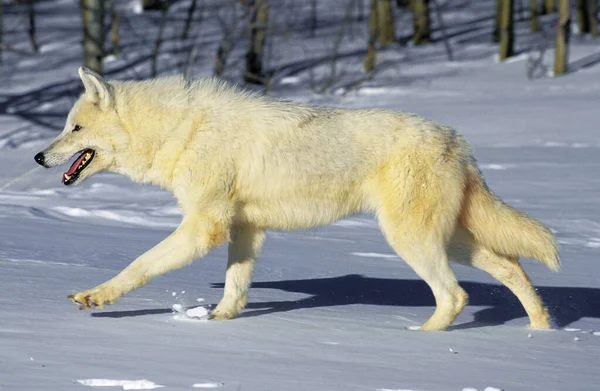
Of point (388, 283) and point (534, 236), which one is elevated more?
point (534, 236)

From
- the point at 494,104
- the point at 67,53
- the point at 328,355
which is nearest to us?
the point at 328,355

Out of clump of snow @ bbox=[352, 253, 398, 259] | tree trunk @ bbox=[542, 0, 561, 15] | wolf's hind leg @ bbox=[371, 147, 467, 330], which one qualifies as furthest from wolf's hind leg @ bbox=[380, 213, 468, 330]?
tree trunk @ bbox=[542, 0, 561, 15]

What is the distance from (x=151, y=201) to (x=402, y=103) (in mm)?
8592

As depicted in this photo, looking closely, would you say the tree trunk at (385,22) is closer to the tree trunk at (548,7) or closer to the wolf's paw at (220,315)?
the tree trunk at (548,7)

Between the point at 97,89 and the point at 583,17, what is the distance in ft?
72.4

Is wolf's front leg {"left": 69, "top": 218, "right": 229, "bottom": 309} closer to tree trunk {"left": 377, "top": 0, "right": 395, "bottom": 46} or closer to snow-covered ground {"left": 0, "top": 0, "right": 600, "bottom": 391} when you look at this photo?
snow-covered ground {"left": 0, "top": 0, "right": 600, "bottom": 391}

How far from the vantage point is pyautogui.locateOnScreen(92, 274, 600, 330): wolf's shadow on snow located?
6.24 meters

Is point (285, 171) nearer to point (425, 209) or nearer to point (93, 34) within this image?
point (425, 209)

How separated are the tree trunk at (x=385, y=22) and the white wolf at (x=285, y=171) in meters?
16.8

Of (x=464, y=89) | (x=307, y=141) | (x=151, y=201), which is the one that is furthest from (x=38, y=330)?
(x=464, y=89)

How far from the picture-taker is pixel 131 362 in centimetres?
427

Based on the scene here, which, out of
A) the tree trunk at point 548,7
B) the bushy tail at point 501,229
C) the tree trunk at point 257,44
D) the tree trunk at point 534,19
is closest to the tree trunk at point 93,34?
the tree trunk at point 257,44

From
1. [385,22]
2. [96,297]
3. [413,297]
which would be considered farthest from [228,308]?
[385,22]

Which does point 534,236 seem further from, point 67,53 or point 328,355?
point 67,53
